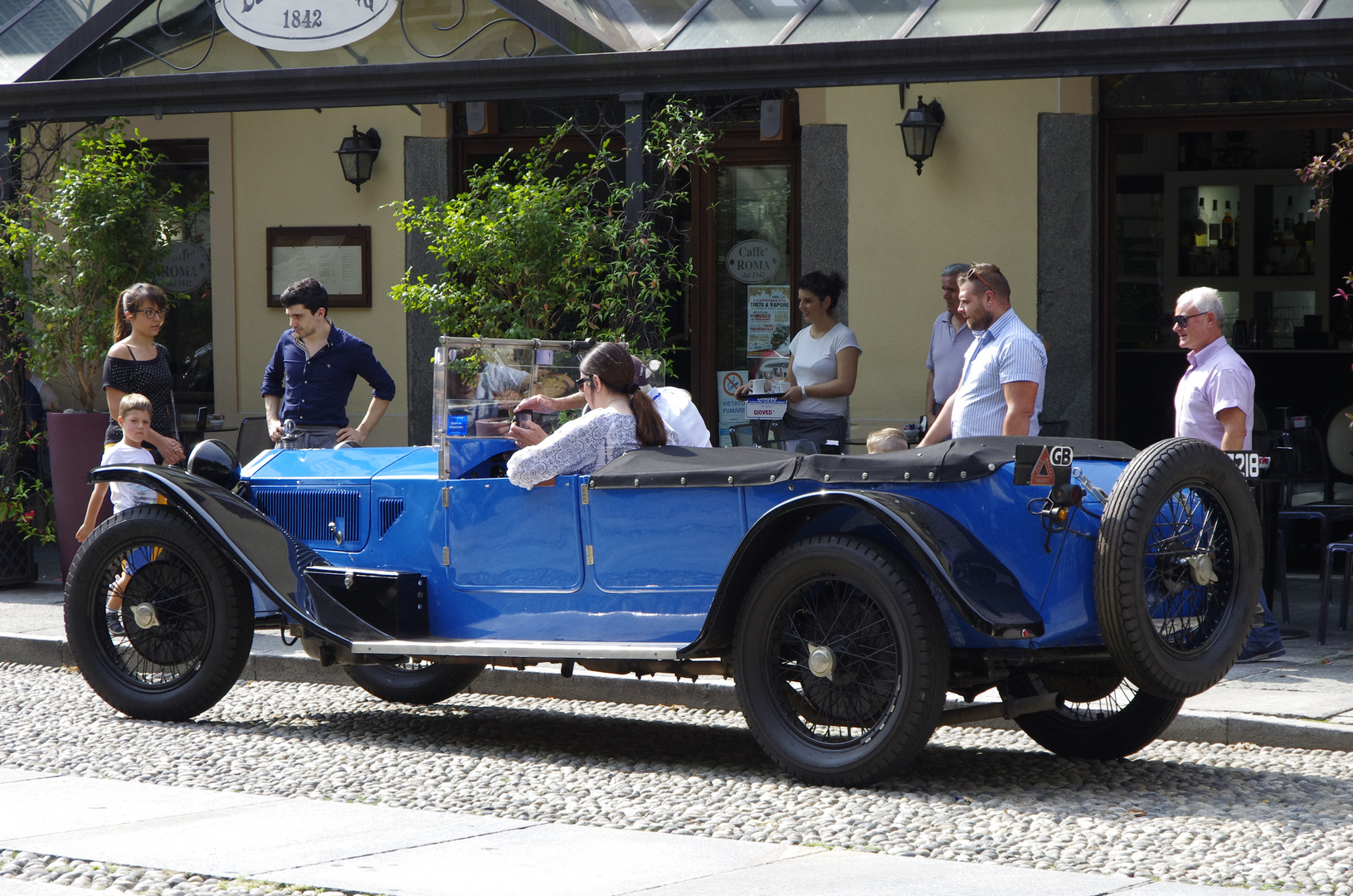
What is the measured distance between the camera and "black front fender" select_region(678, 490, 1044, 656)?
15.2 feet

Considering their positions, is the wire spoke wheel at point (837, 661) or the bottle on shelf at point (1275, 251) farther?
the bottle on shelf at point (1275, 251)

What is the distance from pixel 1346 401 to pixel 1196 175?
5.98 ft

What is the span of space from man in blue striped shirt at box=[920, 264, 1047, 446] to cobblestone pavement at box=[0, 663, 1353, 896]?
1.22 metres

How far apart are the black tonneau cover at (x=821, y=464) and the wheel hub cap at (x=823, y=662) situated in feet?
1.78

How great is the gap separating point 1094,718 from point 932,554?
1295mm

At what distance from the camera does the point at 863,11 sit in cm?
871

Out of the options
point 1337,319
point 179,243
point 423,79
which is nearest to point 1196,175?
point 1337,319

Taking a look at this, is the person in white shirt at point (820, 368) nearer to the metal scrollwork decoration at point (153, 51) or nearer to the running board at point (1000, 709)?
the running board at point (1000, 709)

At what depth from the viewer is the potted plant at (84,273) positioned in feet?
31.1

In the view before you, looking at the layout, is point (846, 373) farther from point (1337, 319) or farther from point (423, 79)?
point (1337, 319)

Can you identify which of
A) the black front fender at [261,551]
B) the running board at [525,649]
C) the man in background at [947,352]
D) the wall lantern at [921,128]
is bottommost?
the running board at [525,649]

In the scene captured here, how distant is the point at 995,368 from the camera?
6.11 meters

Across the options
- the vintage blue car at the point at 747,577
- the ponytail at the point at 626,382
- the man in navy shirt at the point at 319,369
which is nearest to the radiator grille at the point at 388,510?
the vintage blue car at the point at 747,577

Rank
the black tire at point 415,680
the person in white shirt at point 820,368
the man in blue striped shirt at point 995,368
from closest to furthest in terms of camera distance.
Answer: the man in blue striped shirt at point 995,368 → the black tire at point 415,680 → the person in white shirt at point 820,368
